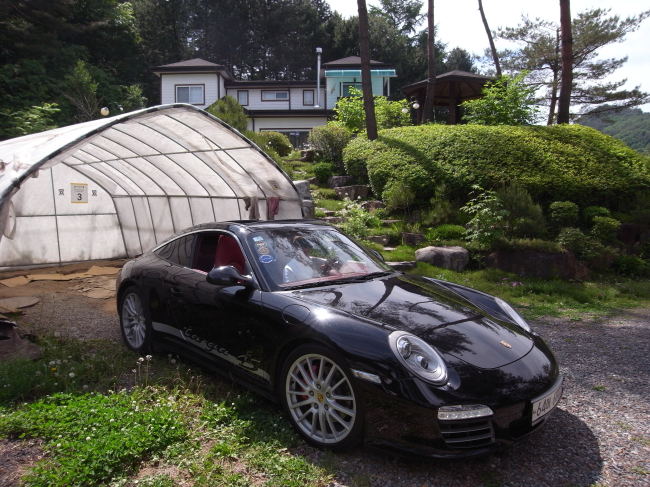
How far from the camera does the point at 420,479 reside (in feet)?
8.82

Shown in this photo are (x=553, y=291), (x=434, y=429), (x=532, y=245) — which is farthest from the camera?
(x=532, y=245)

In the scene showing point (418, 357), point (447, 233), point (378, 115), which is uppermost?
point (378, 115)

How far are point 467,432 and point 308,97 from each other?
30.4 meters

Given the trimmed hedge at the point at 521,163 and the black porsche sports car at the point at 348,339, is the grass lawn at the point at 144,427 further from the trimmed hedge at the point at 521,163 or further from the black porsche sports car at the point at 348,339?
the trimmed hedge at the point at 521,163

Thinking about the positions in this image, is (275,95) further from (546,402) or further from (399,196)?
(546,402)

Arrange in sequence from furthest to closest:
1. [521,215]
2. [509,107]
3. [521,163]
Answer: [509,107]
[521,163]
[521,215]

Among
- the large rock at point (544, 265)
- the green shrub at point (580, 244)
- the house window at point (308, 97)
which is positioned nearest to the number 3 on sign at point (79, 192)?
the large rock at point (544, 265)

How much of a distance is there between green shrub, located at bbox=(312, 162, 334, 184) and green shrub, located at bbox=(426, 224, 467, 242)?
5574mm

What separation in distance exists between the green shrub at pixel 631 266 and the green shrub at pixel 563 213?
116cm

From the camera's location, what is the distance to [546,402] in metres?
2.86

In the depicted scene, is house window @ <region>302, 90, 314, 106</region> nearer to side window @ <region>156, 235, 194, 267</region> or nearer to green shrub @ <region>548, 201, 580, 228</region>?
green shrub @ <region>548, 201, 580, 228</region>

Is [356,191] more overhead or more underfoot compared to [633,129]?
more underfoot

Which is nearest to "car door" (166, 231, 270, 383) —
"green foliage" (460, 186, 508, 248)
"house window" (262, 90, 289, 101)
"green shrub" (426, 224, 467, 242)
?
"green foliage" (460, 186, 508, 248)

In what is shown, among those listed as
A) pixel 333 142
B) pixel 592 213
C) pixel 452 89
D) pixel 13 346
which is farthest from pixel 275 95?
pixel 13 346
